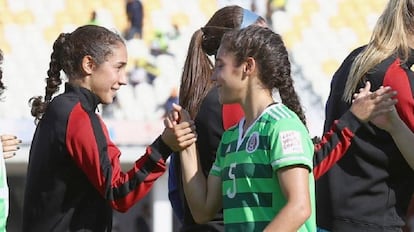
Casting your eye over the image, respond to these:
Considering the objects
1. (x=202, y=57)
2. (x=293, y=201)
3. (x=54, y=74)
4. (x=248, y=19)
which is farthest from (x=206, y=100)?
(x=293, y=201)

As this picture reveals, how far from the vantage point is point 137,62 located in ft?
43.5

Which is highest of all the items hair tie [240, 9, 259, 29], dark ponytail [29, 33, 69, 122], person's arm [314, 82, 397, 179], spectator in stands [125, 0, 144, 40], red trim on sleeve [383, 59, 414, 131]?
spectator in stands [125, 0, 144, 40]

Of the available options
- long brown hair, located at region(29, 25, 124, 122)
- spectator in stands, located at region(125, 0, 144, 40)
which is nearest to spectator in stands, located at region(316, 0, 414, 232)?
long brown hair, located at region(29, 25, 124, 122)

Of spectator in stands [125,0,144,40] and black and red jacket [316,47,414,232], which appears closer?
black and red jacket [316,47,414,232]

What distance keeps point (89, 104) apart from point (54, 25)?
932cm

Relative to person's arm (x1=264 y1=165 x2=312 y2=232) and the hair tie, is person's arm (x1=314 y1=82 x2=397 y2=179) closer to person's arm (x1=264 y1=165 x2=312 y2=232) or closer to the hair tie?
person's arm (x1=264 y1=165 x2=312 y2=232)

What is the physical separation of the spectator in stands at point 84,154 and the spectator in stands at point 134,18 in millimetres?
9122

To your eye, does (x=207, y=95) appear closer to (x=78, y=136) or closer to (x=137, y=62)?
(x=78, y=136)

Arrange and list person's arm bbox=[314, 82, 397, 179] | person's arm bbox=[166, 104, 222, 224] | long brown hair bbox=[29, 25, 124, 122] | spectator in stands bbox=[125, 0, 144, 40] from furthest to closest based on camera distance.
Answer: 1. spectator in stands bbox=[125, 0, 144, 40]
2. long brown hair bbox=[29, 25, 124, 122]
3. person's arm bbox=[166, 104, 222, 224]
4. person's arm bbox=[314, 82, 397, 179]

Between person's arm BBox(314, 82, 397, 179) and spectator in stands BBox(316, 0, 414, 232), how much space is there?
400 millimetres

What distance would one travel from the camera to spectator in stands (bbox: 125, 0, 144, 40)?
13344mm

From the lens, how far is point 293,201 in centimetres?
332

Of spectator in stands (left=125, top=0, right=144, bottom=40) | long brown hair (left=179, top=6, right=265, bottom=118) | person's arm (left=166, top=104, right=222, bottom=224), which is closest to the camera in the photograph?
person's arm (left=166, top=104, right=222, bottom=224)

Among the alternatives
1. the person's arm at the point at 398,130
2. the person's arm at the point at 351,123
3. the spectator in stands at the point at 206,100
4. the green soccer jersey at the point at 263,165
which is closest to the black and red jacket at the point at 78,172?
the spectator in stands at the point at 206,100
